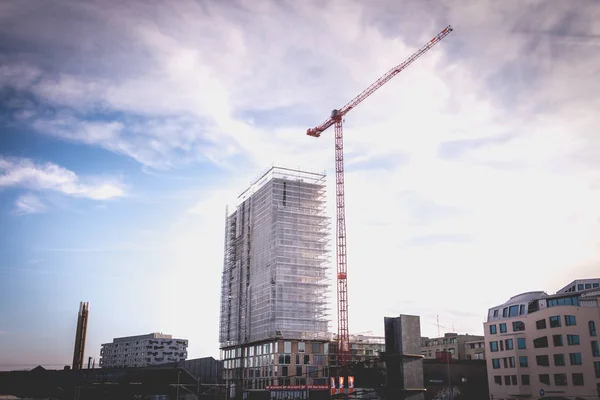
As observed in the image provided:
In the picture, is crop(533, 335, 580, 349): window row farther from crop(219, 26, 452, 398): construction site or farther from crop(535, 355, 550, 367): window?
crop(219, 26, 452, 398): construction site

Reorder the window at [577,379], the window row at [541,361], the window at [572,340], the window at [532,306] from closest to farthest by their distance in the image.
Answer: the window at [577,379]
the window at [572,340]
the window row at [541,361]
the window at [532,306]

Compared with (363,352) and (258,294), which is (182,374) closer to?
(258,294)

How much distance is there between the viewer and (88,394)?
4956 inches

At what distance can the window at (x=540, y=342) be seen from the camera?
94938 millimetres

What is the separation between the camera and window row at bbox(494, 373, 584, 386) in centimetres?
8756

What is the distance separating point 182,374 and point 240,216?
67907 mm

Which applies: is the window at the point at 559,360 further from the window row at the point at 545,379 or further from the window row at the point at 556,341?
the window row at the point at 556,341

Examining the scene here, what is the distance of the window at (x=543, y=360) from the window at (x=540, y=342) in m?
1.87

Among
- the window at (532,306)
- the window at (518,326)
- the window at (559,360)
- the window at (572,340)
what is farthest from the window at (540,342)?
the window at (532,306)

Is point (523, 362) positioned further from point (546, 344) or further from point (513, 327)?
point (546, 344)

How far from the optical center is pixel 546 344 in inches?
3728

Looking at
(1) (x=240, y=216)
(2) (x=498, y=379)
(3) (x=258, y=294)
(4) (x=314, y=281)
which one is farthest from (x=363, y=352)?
(1) (x=240, y=216)

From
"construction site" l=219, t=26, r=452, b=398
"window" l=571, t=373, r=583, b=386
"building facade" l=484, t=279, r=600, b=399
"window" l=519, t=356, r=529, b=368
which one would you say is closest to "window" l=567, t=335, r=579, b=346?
"building facade" l=484, t=279, r=600, b=399

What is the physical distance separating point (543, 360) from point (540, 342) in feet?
10.6
